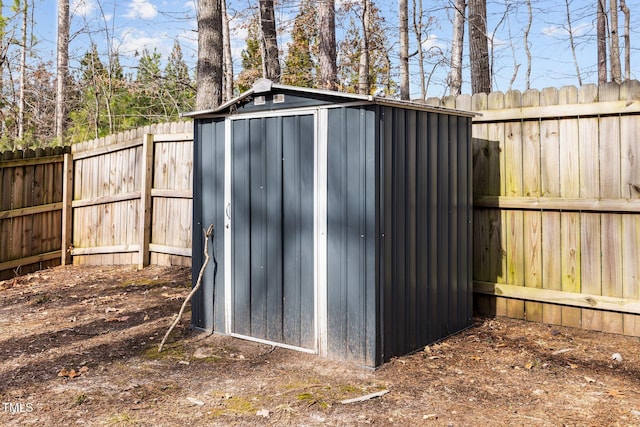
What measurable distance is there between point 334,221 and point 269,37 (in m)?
8.38

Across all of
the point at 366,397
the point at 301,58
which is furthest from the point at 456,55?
the point at 366,397

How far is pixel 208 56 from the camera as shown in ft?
27.5

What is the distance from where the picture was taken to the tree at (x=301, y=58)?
14.5 metres

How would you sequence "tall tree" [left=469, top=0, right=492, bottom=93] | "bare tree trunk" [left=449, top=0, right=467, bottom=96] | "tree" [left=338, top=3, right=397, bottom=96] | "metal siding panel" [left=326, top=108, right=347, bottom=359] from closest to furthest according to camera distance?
"metal siding panel" [left=326, top=108, right=347, bottom=359] → "tall tree" [left=469, top=0, right=492, bottom=93] → "bare tree trunk" [left=449, top=0, right=467, bottom=96] → "tree" [left=338, top=3, right=397, bottom=96]

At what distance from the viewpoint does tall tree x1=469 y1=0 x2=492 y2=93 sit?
7480 mm

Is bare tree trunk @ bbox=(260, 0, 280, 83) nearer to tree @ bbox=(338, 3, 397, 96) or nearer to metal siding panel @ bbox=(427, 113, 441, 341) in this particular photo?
tree @ bbox=(338, 3, 397, 96)

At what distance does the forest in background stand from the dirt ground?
411 cm

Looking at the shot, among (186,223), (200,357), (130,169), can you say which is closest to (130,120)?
(130,169)

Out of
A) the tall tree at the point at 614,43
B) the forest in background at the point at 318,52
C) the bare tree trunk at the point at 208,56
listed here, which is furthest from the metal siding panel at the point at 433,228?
the tall tree at the point at 614,43

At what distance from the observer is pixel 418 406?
3455 mm

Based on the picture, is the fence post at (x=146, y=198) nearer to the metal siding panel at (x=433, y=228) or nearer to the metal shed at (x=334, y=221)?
the metal shed at (x=334, y=221)

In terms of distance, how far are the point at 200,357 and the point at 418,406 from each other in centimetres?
Result: 194

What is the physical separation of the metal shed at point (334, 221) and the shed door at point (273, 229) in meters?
0.01

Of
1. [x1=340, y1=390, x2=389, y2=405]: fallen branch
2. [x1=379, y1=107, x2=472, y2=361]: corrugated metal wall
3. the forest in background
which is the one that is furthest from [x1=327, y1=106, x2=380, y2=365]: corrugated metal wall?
the forest in background
